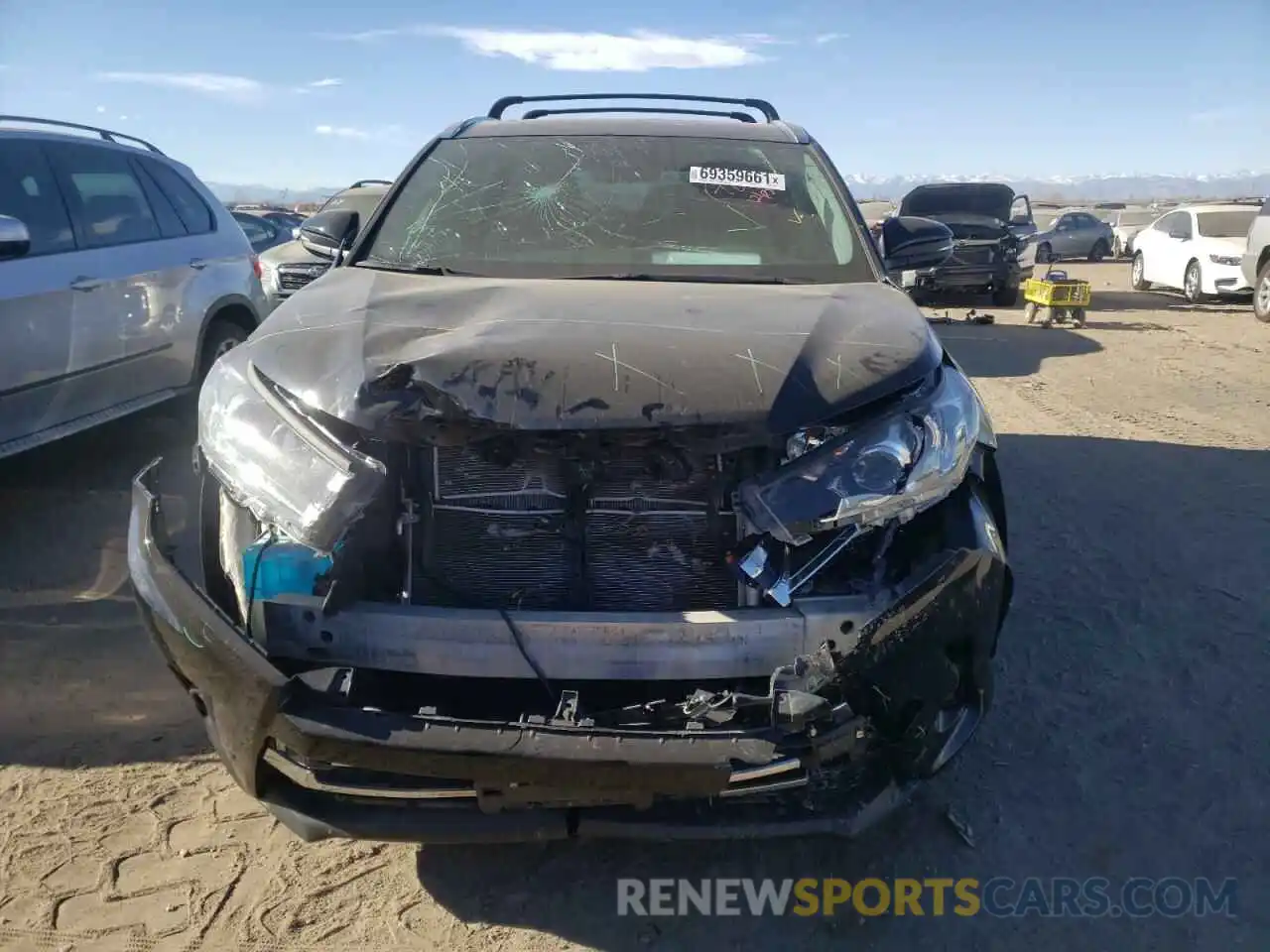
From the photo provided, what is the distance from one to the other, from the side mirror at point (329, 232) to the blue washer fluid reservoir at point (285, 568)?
194cm

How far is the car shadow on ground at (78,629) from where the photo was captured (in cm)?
309

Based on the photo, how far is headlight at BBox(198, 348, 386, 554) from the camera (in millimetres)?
2139

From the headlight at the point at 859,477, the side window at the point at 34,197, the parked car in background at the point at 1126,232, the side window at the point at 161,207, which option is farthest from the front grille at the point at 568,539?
the parked car in background at the point at 1126,232

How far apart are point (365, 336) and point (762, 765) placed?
1.40 m

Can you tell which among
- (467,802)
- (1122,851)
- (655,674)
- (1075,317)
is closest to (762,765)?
(655,674)

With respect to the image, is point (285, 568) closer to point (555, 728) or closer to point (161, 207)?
point (555, 728)

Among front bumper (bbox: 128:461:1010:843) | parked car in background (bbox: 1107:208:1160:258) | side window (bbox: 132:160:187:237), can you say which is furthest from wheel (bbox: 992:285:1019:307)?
parked car in background (bbox: 1107:208:1160:258)

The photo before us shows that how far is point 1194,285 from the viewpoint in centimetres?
1515

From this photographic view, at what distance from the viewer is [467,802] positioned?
6.83 ft

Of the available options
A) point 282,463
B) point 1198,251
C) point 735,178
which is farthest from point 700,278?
point 1198,251

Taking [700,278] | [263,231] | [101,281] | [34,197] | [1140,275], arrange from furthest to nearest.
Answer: [1140,275] < [263,231] < [101,281] < [34,197] < [700,278]

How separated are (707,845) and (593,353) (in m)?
1.36

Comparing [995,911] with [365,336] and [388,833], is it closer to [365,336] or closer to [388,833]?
[388,833]

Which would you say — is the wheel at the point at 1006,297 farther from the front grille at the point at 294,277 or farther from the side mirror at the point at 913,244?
the side mirror at the point at 913,244
